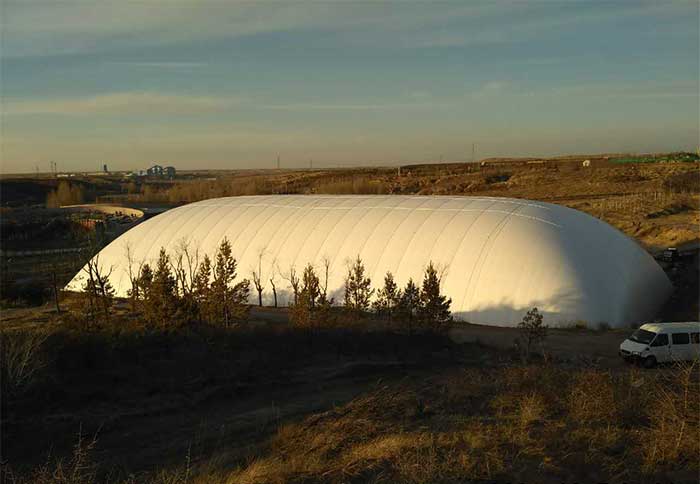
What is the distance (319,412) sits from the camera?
54.2 ft

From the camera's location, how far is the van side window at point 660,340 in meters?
22.4

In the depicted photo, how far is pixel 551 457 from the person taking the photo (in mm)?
11250

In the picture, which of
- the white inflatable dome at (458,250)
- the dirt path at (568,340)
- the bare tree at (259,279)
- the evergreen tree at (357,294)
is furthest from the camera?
the bare tree at (259,279)

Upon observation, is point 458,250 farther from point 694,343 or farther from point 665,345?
point 694,343

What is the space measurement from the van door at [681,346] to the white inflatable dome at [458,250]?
21.0 ft

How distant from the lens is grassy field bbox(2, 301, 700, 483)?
1098 centimetres

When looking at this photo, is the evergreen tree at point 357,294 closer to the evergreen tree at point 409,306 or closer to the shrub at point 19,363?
the evergreen tree at point 409,306

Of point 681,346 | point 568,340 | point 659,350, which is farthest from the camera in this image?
point 568,340

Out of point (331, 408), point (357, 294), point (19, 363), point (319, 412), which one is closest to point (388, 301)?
point (357, 294)

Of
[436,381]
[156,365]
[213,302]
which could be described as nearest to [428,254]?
[213,302]

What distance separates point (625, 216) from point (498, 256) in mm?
42550

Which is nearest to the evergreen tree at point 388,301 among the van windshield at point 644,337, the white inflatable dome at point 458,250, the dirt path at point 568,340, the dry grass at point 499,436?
the dirt path at point 568,340

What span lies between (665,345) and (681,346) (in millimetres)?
636

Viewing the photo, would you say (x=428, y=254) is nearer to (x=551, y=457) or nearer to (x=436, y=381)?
(x=436, y=381)
